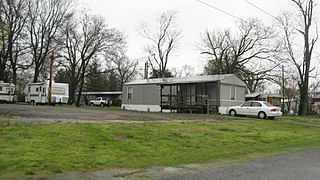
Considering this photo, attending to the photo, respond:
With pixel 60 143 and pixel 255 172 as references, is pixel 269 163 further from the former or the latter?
pixel 60 143

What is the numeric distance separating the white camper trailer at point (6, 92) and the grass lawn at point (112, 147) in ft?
105

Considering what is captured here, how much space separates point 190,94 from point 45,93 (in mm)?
18721

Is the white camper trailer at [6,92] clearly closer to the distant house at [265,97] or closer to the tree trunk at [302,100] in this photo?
the distant house at [265,97]

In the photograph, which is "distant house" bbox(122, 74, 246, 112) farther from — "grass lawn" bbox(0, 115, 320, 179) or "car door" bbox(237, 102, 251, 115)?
"grass lawn" bbox(0, 115, 320, 179)

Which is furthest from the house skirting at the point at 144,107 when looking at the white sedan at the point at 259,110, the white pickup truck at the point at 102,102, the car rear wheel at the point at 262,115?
the white pickup truck at the point at 102,102

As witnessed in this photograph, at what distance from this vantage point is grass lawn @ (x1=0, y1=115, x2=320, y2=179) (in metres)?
8.33

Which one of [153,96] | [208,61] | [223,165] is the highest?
[208,61]

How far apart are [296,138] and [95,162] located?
39.5 ft

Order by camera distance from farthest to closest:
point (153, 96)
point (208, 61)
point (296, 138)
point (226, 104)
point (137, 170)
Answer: point (208, 61) < point (153, 96) < point (226, 104) < point (296, 138) < point (137, 170)

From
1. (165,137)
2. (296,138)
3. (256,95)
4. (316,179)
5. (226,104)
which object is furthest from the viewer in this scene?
(256,95)

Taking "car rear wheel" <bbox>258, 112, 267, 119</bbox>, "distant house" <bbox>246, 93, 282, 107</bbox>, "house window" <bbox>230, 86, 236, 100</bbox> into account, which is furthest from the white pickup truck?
"car rear wheel" <bbox>258, 112, 267, 119</bbox>

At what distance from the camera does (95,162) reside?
8719 mm

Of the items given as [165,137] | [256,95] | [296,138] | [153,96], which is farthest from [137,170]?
[256,95]

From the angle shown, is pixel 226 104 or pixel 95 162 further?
pixel 226 104
